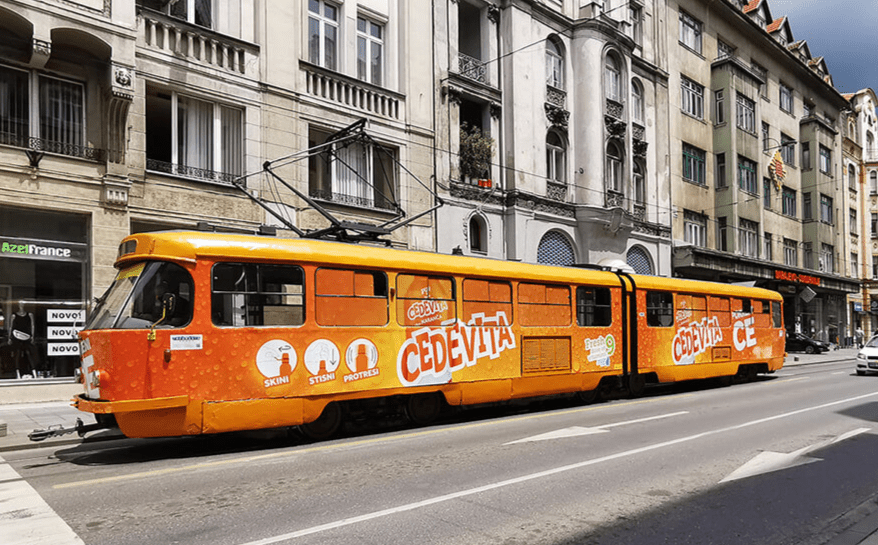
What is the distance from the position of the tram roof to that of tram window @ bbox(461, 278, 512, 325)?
20 cm

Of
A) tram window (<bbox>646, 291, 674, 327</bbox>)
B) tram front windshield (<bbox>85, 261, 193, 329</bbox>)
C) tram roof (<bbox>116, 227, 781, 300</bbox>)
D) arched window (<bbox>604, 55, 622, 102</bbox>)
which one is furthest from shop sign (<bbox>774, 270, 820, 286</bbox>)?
tram front windshield (<bbox>85, 261, 193, 329</bbox>)

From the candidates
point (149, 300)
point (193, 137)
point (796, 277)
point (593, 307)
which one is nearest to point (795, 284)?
point (796, 277)

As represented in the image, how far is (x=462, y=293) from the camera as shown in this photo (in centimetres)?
1258

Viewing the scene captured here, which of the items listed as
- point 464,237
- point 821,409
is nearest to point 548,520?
point 821,409

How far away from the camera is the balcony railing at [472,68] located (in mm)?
24125

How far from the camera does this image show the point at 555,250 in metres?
26.9

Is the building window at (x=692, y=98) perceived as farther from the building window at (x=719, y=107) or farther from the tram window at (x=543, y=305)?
the tram window at (x=543, y=305)

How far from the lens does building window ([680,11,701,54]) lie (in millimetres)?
36312

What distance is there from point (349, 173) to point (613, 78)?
1480cm

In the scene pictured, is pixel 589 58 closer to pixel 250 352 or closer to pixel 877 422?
pixel 877 422

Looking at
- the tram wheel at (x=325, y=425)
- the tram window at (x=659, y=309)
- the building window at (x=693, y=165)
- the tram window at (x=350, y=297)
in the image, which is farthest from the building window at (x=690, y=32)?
the tram wheel at (x=325, y=425)

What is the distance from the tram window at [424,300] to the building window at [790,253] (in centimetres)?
3942

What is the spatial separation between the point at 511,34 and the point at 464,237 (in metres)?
7.70

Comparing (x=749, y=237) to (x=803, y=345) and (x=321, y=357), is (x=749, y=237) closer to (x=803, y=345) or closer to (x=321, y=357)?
(x=803, y=345)
